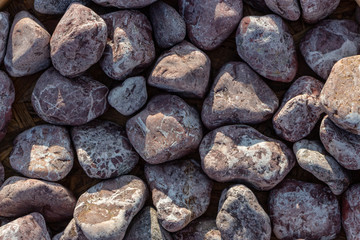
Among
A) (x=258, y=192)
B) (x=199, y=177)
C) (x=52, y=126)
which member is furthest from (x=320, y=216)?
(x=52, y=126)

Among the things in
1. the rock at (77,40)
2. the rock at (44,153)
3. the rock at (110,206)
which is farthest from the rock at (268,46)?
the rock at (44,153)

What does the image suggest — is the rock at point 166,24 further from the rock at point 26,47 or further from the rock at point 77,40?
the rock at point 26,47

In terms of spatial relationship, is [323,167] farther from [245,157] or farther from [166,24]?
[166,24]

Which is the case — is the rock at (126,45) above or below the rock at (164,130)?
above

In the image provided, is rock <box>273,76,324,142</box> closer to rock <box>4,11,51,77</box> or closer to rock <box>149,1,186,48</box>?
rock <box>149,1,186,48</box>

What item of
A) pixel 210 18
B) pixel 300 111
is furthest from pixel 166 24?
pixel 300 111

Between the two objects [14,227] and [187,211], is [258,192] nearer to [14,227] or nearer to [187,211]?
[187,211]
